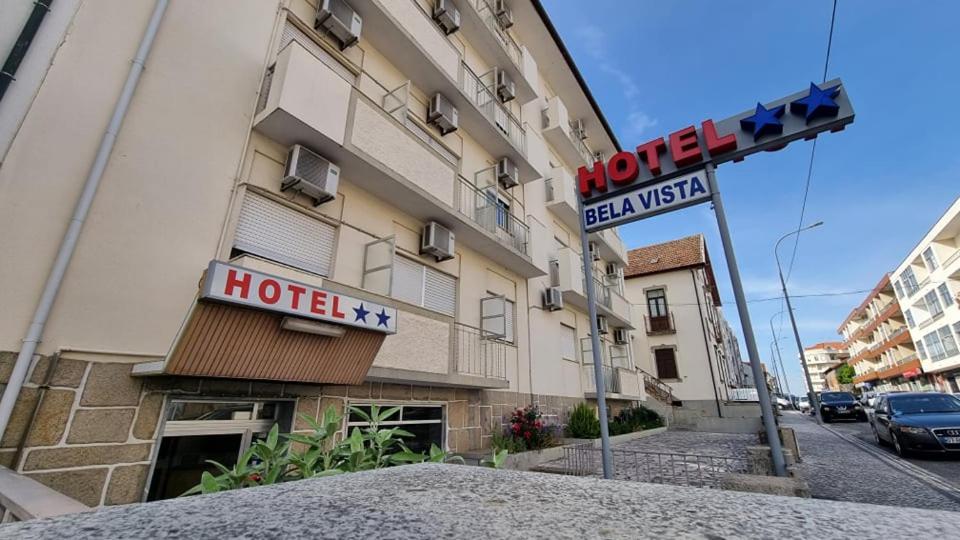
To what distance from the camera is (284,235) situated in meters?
5.82

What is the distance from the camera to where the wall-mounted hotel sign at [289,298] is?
3752 millimetres

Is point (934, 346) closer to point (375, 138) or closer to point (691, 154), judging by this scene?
point (691, 154)

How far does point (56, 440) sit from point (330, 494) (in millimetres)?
3796

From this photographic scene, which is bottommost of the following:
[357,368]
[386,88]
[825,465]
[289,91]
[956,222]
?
[825,465]

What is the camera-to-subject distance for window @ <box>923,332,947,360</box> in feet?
106

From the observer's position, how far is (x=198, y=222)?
191 inches

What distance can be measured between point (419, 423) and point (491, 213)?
16.8 feet

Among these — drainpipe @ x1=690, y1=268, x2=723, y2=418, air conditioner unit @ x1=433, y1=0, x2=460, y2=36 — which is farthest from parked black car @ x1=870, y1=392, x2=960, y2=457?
air conditioner unit @ x1=433, y1=0, x2=460, y2=36

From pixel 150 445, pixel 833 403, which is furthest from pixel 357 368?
pixel 833 403

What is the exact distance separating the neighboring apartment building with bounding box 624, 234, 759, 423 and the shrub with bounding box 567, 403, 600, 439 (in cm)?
1426

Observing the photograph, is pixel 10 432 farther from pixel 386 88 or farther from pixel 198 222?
pixel 386 88

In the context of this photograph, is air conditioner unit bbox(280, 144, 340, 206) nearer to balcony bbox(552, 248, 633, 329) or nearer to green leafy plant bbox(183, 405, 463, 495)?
green leafy plant bbox(183, 405, 463, 495)

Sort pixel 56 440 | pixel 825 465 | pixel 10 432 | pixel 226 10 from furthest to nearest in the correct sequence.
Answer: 1. pixel 825 465
2. pixel 226 10
3. pixel 56 440
4. pixel 10 432

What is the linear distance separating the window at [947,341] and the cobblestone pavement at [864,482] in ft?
108
